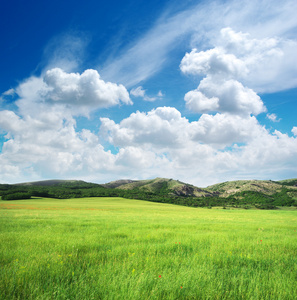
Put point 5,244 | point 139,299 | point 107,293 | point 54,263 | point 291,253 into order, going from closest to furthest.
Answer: point 139,299 → point 107,293 → point 54,263 → point 5,244 → point 291,253

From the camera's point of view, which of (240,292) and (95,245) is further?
(95,245)

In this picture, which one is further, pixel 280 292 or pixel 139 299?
pixel 280 292

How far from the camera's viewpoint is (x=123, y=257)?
5926 mm

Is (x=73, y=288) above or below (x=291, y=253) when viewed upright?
above

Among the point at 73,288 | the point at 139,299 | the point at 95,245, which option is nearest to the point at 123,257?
the point at 95,245

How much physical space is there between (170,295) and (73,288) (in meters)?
1.95

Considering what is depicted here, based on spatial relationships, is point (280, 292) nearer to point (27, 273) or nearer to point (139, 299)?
point (139, 299)

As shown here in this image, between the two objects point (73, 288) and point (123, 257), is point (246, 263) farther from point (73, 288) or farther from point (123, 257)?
point (73, 288)

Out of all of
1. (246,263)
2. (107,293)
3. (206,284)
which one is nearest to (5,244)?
(107,293)

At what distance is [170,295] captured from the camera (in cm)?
345

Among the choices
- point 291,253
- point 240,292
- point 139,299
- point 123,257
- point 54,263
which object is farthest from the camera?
point 291,253

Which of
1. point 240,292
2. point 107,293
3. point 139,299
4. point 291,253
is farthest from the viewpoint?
point 291,253

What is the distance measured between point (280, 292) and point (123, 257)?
411cm

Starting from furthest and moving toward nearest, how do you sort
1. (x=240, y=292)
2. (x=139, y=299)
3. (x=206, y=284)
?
(x=206, y=284) < (x=240, y=292) < (x=139, y=299)
